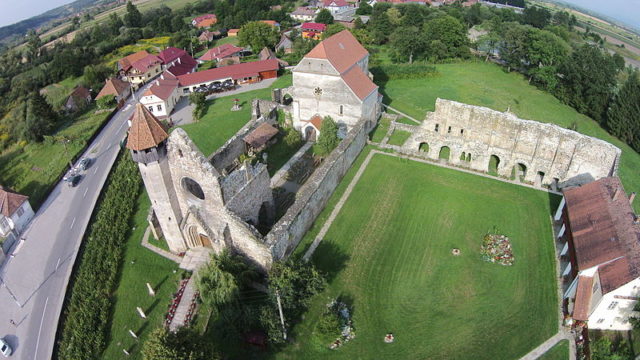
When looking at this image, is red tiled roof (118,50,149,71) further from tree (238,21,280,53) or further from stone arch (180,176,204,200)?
stone arch (180,176,204,200)

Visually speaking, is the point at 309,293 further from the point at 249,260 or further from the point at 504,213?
the point at 504,213

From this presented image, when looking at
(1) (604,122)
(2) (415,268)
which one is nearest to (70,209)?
(2) (415,268)

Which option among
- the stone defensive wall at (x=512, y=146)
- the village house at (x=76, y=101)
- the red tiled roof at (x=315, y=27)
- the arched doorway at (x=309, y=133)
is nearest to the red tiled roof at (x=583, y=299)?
the stone defensive wall at (x=512, y=146)

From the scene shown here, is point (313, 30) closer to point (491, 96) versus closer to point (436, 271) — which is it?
point (491, 96)

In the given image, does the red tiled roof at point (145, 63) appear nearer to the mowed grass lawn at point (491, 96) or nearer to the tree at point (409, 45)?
the mowed grass lawn at point (491, 96)

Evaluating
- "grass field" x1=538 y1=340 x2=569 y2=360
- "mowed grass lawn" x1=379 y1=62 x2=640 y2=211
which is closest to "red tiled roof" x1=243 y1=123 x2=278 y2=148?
"mowed grass lawn" x1=379 y1=62 x2=640 y2=211
